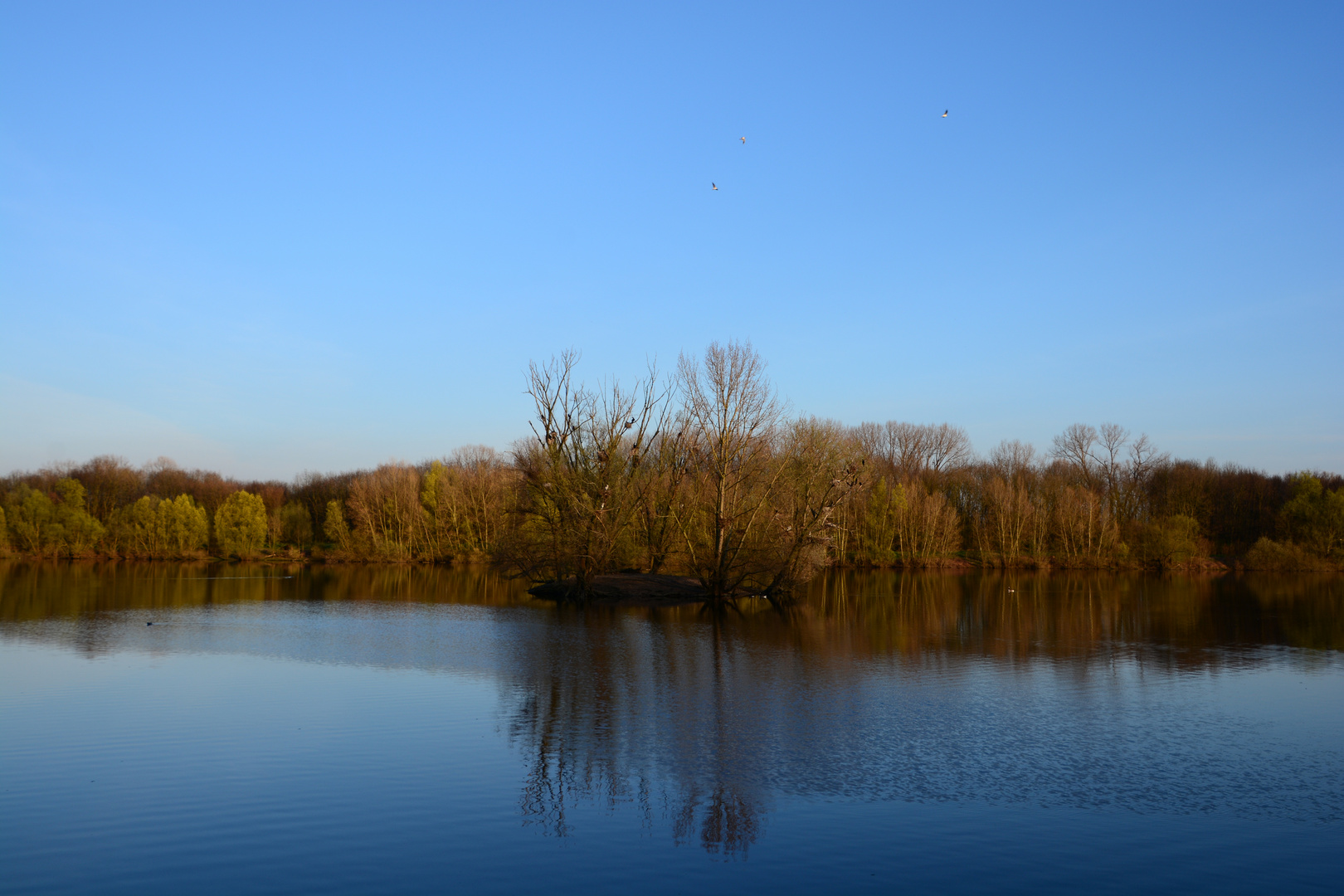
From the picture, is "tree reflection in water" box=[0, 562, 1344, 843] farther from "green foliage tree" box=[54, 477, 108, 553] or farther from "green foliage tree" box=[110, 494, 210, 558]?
"green foliage tree" box=[54, 477, 108, 553]

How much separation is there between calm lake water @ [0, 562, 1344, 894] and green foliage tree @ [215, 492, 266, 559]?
47632 millimetres

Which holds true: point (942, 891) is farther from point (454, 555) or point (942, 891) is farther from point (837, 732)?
point (454, 555)

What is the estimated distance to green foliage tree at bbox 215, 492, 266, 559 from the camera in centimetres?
7025

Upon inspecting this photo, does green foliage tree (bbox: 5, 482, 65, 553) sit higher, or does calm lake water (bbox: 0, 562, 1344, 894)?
green foliage tree (bbox: 5, 482, 65, 553)

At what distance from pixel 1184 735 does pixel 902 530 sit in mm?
56924

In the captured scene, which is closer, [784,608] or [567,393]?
[784,608]

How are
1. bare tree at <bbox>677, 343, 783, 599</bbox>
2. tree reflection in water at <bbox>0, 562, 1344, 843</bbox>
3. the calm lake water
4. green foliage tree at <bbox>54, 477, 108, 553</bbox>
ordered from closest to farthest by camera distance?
the calm lake water → tree reflection in water at <bbox>0, 562, 1344, 843</bbox> → bare tree at <bbox>677, 343, 783, 599</bbox> → green foliage tree at <bbox>54, 477, 108, 553</bbox>

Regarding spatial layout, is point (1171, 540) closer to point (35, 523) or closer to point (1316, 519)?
point (1316, 519)

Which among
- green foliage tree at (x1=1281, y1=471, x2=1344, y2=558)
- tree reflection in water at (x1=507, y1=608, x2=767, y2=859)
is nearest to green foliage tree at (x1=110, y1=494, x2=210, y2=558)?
tree reflection in water at (x1=507, y1=608, x2=767, y2=859)

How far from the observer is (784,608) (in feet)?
118

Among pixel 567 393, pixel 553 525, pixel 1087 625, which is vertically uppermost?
pixel 567 393

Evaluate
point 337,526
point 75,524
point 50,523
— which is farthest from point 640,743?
point 50,523

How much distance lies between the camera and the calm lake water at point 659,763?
818cm

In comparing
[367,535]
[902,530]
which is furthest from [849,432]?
[367,535]
